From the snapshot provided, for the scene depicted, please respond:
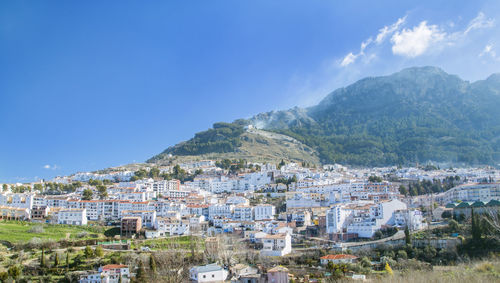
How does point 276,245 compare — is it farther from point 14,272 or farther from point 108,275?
point 14,272

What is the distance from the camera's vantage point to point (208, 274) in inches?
1086

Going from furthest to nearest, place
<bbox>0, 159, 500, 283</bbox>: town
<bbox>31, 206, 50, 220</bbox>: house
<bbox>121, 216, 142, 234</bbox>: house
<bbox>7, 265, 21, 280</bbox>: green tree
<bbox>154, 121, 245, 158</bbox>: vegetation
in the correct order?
<bbox>154, 121, 245, 158</bbox>: vegetation, <bbox>31, 206, 50, 220</bbox>: house, <bbox>121, 216, 142, 234</bbox>: house, <bbox>0, 159, 500, 283</bbox>: town, <bbox>7, 265, 21, 280</bbox>: green tree

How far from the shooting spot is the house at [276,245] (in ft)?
113

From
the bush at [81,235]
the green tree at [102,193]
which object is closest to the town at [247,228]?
the bush at [81,235]

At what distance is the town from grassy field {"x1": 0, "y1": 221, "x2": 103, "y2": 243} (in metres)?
0.18

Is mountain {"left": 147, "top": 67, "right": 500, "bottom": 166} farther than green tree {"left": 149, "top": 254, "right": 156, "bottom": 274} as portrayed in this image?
Yes

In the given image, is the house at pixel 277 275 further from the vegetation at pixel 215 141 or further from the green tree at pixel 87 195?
the vegetation at pixel 215 141

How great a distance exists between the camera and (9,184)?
58.8m

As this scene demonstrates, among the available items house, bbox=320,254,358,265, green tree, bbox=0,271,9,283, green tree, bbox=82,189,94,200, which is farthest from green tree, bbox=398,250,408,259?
green tree, bbox=82,189,94,200

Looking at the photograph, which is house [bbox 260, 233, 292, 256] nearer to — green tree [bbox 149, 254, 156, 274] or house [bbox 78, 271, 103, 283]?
green tree [bbox 149, 254, 156, 274]

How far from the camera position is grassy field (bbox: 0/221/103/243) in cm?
3553

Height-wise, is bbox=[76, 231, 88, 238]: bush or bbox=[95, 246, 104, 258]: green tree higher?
bbox=[76, 231, 88, 238]: bush

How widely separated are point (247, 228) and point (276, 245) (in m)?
8.65

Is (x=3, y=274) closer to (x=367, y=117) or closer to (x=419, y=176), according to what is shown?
(x=419, y=176)
